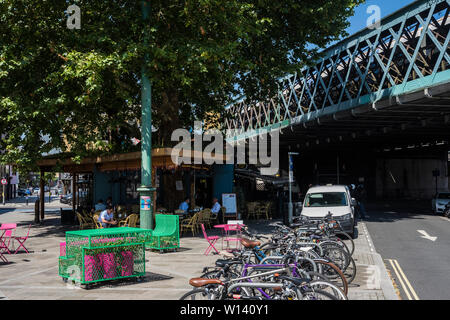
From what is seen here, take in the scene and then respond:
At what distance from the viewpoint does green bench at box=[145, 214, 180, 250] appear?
43.9 feet

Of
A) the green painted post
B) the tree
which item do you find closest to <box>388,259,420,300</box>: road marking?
the green painted post

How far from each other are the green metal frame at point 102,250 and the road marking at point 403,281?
17.7ft

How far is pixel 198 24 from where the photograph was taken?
16.9m

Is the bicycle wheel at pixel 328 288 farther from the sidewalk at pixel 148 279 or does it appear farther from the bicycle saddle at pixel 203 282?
the sidewalk at pixel 148 279

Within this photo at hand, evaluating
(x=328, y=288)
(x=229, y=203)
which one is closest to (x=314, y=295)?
(x=328, y=288)

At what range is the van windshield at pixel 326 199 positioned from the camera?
17.8 m

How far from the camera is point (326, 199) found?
1812 cm

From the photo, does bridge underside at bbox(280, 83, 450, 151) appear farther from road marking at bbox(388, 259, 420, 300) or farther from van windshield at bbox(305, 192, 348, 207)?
road marking at bbox(388, 259, 420, 300)

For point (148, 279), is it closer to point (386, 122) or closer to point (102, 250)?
point (102, 250)

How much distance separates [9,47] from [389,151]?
47.1 m

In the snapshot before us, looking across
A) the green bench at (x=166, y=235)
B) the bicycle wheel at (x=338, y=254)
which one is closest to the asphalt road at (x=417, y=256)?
the bicycle wheel at (x=338, y=254)

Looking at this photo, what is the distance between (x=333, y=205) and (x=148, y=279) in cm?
1006

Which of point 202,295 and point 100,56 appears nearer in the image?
point 202,295
